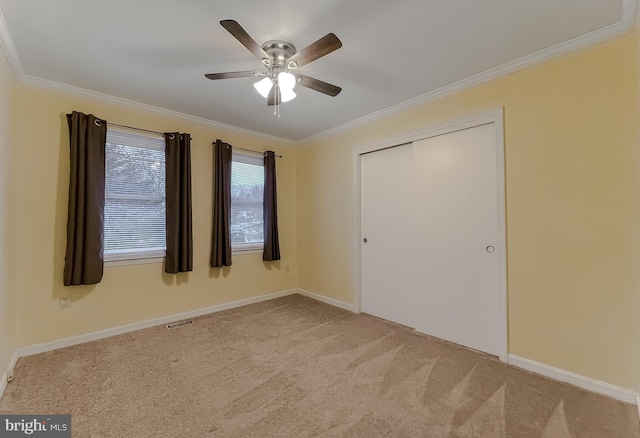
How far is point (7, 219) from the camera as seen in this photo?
7.27 feet

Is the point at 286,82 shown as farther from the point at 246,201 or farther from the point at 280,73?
the point at 246,201

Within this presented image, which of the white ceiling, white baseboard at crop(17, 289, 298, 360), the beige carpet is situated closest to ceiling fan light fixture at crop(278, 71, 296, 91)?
the white ceiling

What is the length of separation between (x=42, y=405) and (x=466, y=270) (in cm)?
334

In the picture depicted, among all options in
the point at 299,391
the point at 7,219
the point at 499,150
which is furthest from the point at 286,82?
the point at 7,219

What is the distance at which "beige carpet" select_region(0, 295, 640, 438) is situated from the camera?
163 cm

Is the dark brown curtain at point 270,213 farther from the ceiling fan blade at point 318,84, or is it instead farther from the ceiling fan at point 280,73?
the ceiling fan blade at point 318,84

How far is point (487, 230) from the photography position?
250 cm

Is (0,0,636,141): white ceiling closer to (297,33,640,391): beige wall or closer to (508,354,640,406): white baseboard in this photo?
(297,33,640,391): beige wall

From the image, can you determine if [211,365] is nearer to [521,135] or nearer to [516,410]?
[516,410]

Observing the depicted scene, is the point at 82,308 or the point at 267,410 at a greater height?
the point at 82,308

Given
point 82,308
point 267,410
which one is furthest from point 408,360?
point 82,308

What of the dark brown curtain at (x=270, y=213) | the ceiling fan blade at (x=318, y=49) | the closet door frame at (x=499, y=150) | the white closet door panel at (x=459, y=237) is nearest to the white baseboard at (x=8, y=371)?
the dark brown curtain at (x=270, y=213)

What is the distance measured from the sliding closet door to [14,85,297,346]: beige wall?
211 cm

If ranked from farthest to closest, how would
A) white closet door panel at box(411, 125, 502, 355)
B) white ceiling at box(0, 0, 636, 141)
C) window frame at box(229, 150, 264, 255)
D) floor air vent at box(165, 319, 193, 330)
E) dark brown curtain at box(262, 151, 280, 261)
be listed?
dark brown curtain at box(262, 151, 280, 261)
window frame at box(229, 150, 264, 255)
floor air vent at box(165, 319, 193, 330)
white closet door panel at box(411, 125, 502, 355)
white ceiling at box(0, 0, 636, 141)
